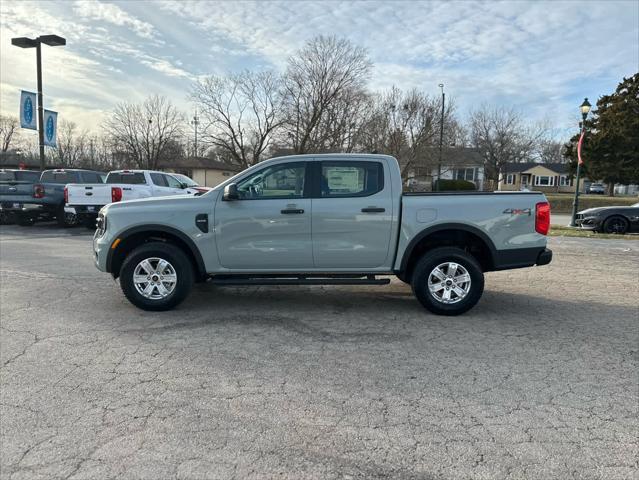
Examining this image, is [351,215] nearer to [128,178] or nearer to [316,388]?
[316,388]

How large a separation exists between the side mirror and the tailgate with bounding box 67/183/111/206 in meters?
9.36

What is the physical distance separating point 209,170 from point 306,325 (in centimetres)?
5668

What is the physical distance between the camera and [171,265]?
5.37 m

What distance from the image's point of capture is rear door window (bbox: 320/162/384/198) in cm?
538

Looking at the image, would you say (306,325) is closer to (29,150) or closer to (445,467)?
(445,467)

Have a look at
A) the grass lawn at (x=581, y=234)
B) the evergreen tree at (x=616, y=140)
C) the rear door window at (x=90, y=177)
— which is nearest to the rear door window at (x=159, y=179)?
the rear door window at (x=90, y=177)

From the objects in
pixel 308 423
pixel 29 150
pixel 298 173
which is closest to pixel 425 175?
pixel 298 173

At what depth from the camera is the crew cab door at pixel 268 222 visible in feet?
17.5

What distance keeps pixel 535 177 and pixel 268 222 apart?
71.0 metres

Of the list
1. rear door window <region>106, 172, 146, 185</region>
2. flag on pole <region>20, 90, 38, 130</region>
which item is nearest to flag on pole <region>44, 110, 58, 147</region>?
flag on pole <region>20, 90, 38, 130</region>

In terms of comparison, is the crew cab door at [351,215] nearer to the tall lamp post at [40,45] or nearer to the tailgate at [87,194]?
the tailgate at [87,194]

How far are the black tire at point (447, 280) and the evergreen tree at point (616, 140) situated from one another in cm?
3096

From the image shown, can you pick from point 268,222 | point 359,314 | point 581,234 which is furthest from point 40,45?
point 581,234

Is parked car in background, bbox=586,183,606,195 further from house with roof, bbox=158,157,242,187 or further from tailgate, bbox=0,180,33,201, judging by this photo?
tailgate, bbox=0,180,33,201
